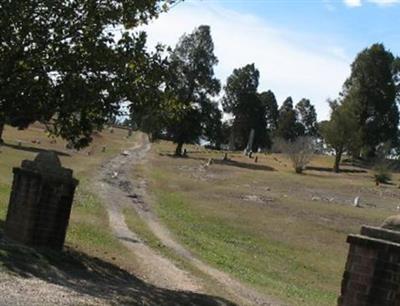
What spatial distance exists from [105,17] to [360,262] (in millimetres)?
7619

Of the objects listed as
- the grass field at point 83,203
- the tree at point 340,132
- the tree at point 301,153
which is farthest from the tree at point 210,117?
the tree at point 340,132

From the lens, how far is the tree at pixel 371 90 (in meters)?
80.8

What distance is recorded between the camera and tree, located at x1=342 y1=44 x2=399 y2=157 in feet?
265

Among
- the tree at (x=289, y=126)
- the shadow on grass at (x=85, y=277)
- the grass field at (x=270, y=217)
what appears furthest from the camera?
the tree at (x=289, y=126)

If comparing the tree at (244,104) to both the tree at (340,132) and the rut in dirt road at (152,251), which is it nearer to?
the tree at (340,132)

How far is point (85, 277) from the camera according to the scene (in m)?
11.9

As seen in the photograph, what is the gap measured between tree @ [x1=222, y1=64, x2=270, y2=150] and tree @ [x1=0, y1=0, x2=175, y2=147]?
274ft

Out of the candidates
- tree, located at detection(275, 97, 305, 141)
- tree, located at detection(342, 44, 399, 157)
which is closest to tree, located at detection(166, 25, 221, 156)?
tree, located at detection(342, 44, 399, 157)

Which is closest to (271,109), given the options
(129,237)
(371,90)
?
(371,90)

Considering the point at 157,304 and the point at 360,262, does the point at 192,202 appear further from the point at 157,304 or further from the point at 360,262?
the point at 360,262

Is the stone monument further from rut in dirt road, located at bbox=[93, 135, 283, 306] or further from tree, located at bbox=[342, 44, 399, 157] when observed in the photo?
tree, located at bbox=[342, 44, 399, 157]

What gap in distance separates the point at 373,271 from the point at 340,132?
65.7 meters

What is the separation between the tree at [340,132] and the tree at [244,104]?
25110 millimetres

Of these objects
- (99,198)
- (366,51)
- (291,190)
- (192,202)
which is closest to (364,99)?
(366,51)
